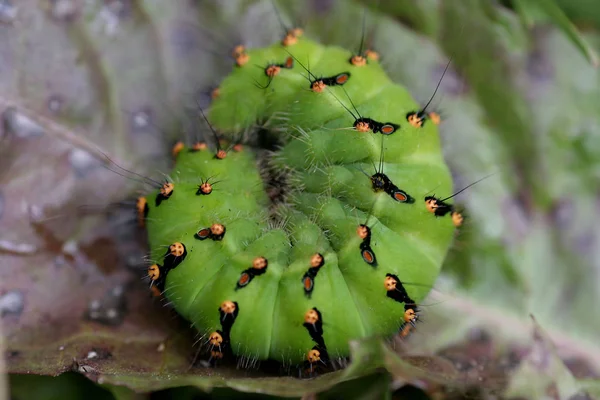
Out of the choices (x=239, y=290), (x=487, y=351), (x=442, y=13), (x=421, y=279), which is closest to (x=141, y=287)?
(x=239, y=290)

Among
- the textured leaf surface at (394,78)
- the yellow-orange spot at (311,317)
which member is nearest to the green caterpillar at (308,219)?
→ the yellow-orange spot at (311,317)

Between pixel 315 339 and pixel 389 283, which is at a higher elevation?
pixel 389 283

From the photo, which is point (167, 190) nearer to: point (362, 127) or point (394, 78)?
point (362, 127)

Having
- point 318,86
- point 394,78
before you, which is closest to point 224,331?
point 318,86

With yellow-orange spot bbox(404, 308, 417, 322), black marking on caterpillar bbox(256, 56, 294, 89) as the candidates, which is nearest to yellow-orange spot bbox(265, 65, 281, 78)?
black marking on caterpillar bbox(256, 56, 294, 89)

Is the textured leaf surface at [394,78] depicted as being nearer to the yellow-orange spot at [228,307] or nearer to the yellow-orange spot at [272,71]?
the yellow-orange spot at [228,307]
